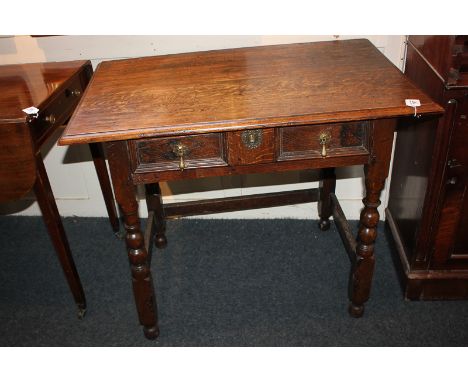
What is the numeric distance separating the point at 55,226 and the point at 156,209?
23.4 inches

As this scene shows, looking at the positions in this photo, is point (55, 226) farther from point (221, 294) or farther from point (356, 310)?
point (356, 310)

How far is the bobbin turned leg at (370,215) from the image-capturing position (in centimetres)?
145

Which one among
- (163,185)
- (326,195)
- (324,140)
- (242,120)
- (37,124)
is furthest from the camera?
(163,185)

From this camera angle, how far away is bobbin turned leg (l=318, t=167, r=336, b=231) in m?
2.30

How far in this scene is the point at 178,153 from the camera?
4.62ft

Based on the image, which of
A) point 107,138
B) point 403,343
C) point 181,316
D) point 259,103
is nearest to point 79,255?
point 181,316

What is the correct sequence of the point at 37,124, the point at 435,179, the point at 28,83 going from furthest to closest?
the point at 28,83
the point at 435,179
the point at 37,124

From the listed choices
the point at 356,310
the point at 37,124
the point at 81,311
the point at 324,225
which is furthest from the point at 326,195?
the point at 37,124

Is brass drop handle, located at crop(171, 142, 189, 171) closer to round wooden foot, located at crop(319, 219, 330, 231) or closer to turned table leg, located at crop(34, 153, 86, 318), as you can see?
turned table leg, located at crop(34, 153, 86, 318)

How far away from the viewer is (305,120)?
4.38 ft

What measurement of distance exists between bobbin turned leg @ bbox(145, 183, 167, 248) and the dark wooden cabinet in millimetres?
1190

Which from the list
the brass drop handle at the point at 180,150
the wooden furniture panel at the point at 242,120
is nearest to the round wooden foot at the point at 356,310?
the wooden furniture panel at the point at 242,120

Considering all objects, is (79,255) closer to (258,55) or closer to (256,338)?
(256,338)

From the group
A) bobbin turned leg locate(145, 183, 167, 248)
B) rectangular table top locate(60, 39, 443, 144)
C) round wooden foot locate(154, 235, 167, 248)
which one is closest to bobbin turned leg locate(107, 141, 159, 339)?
rectangular table top locate(60, 39, 443, 144)
